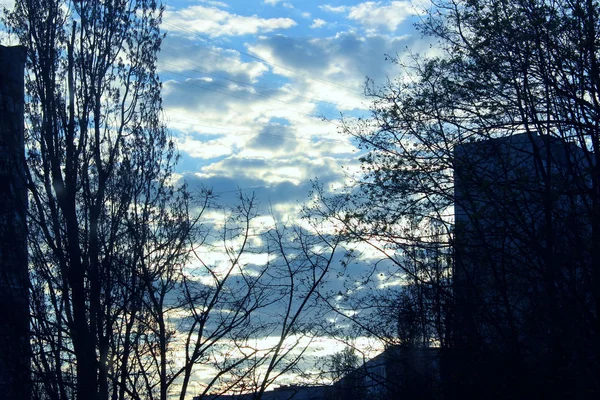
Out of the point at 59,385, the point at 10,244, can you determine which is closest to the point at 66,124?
the point at 10,244

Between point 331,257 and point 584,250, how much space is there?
4.38 metres

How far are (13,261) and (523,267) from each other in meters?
9.53

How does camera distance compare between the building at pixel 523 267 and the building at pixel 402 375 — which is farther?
the building at pixel 402 375

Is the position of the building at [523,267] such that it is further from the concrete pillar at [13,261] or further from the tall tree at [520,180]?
the concrete pillar at [13,261]

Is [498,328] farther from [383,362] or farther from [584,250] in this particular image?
[383,362]

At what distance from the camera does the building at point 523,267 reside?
40.5 ft

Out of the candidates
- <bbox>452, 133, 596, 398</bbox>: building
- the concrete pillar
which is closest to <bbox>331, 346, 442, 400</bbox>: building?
<bbox>452, 133, 596, 398</bbox>: building

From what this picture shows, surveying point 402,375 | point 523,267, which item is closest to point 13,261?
point 402,375

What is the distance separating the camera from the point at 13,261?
14.4m

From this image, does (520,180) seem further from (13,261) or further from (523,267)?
(13,261)

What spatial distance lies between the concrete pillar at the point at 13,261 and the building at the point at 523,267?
807cm

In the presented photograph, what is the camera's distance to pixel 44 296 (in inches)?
570

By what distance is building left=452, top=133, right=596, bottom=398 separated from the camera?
12.4m

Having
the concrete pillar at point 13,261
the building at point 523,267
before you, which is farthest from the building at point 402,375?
the concrete pillar at point 13,261
